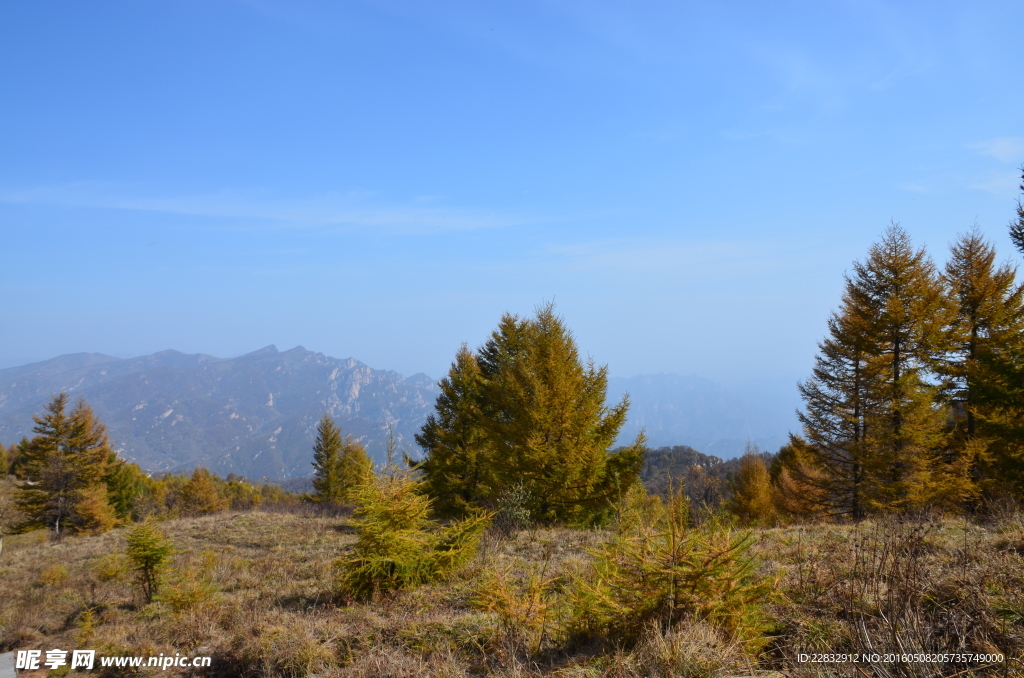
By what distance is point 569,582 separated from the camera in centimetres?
710

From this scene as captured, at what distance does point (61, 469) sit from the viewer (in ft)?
104

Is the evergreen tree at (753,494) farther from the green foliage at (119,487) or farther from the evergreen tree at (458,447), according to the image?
the green foliage at (119,487)

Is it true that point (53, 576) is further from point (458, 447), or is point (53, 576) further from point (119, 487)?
point (119, 487)

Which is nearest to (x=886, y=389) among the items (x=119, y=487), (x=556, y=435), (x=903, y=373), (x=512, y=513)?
(x=903, y=373)

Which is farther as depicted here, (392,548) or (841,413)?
(841,413)

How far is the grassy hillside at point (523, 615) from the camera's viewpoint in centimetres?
363

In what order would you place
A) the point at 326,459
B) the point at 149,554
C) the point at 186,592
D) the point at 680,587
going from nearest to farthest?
the point at 680,587 < the point at 186,592 < the point at 149,554 < the point at 326,459

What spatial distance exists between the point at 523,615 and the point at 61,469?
39227 millimetres

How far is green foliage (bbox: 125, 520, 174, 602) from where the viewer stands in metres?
8.82

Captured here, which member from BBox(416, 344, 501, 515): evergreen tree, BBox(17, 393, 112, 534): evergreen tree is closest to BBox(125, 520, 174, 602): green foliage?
BBox(416, 344, 501, 515): evergreen tree

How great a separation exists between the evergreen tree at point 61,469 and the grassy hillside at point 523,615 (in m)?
25.9

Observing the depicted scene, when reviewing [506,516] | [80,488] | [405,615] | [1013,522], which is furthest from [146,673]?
[80,488]

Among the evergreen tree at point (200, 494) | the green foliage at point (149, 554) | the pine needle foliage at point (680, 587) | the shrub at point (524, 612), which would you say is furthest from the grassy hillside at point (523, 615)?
the evergreen tree at point (200, 494)

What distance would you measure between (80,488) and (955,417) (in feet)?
152
